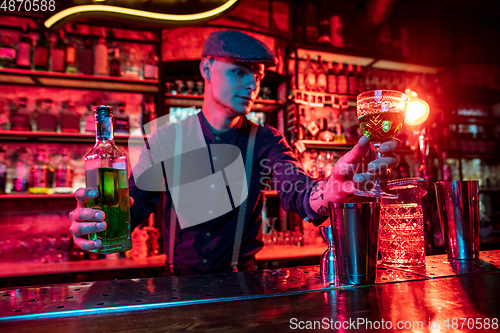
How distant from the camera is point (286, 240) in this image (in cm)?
299

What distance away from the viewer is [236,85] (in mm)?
1471

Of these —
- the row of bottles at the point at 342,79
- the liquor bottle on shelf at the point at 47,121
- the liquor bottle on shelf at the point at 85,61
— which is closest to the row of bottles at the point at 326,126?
the row of bottles at the point at 342,79

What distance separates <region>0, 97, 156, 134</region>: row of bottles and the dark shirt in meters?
1.39

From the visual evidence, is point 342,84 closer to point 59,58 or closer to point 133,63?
point 133,63

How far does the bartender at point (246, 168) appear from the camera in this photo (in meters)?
1.41

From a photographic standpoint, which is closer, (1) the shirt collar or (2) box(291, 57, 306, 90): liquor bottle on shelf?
(1) the shirt collar

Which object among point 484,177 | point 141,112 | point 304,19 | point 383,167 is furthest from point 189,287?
point 484,177

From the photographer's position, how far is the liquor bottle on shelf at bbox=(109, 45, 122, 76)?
108 inches

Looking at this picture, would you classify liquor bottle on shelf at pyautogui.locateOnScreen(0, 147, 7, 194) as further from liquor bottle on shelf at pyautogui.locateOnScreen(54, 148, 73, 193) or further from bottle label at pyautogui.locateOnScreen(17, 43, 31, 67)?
bottle label at pyautogui.locateOnScreen(17, 43, 31, 67)

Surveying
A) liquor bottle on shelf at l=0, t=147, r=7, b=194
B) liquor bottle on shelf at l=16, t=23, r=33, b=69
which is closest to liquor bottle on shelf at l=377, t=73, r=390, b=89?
liquor bottle on shelf at l=16, t=23, r=33, b=69

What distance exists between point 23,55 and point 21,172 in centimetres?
94

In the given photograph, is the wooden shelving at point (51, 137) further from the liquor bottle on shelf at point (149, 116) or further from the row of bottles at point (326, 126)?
the row of bottles at point (326, 126)

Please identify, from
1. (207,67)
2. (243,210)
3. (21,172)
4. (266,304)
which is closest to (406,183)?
(266,304)

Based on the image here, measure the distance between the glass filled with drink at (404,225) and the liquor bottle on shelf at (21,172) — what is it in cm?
271
